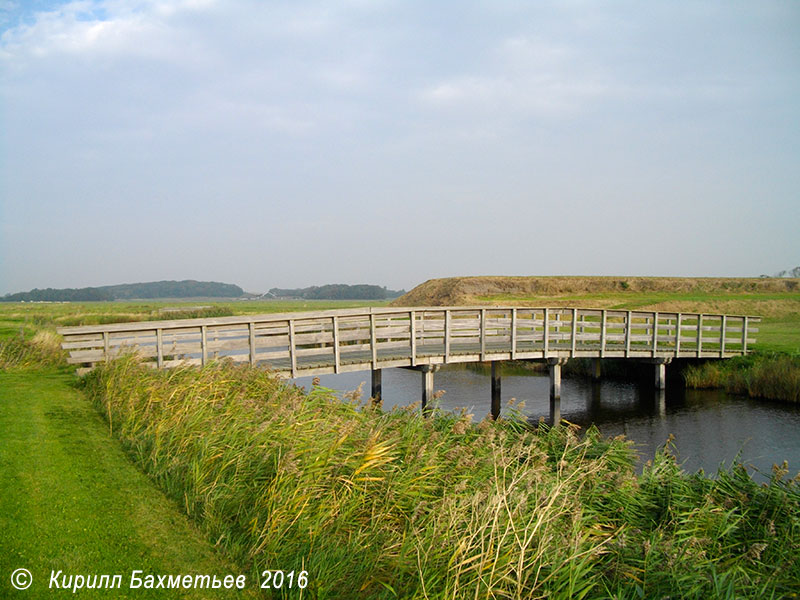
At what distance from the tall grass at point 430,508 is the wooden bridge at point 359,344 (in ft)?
13.2

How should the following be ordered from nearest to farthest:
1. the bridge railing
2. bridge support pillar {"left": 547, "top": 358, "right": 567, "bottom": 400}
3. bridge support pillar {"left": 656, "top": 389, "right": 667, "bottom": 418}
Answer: the bridge railing
bridge support pillar {"left": 656, "top": 389, "right": 667, "bottom": 418}
bridge support pillar {"left": 547, "top": 358, "right": 567, "bottom": 400}

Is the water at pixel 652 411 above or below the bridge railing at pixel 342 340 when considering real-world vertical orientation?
below

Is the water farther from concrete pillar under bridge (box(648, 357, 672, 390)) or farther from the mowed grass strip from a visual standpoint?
the mowed grass strip

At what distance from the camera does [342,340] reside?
1681 cm

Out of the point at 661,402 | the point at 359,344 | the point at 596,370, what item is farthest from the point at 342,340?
the point at 596,370

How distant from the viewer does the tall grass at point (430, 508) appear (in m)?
4.46

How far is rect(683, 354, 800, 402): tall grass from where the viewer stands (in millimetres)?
19297

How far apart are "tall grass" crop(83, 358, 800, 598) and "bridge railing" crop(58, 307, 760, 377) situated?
4098 mm

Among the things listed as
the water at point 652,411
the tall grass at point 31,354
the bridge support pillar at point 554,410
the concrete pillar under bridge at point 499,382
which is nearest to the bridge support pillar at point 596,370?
the water at point 652,411

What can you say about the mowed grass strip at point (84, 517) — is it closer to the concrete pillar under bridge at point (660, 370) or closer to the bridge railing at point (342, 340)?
the bridge railing at point (342, 340)

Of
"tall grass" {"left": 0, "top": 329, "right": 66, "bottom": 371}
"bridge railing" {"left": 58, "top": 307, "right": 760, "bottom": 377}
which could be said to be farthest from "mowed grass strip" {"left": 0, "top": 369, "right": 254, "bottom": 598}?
"tall grass" {"left": 0, "top": 329, "right": 66, "bottom": 371}

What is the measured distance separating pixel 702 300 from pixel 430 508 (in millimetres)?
45873

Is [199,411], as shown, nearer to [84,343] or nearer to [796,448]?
[84,343]

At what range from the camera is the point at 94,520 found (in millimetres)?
5488
